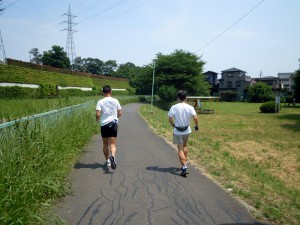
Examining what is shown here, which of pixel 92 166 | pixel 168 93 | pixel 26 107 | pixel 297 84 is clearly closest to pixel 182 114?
pixel 92 166

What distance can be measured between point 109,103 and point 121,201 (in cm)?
252

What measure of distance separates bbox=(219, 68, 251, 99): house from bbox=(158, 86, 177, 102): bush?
133 feet

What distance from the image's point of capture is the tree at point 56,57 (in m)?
67.2

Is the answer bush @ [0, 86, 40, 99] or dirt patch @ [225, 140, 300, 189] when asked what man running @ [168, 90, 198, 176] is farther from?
bush @ [0, 86, 40, 99]

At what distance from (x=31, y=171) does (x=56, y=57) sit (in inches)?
2682

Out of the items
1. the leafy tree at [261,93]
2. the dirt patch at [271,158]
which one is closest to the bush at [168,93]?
the dirt patch at [271,158]

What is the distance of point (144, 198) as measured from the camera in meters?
4.78

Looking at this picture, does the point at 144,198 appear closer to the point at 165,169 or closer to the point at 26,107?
the point at 165,169

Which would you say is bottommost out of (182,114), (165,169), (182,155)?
(165,169)

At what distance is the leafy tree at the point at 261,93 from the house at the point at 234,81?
1068cm

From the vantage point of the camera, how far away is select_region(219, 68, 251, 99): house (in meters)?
74.8

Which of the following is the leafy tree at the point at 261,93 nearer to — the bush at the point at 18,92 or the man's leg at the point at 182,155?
the bush at the point at 18,92

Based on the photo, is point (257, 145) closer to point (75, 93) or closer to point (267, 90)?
point (75, 93)

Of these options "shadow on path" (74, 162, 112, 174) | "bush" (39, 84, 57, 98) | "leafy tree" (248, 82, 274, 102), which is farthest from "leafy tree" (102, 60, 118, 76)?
"shadow on path" (74, 162, 112, 174)
